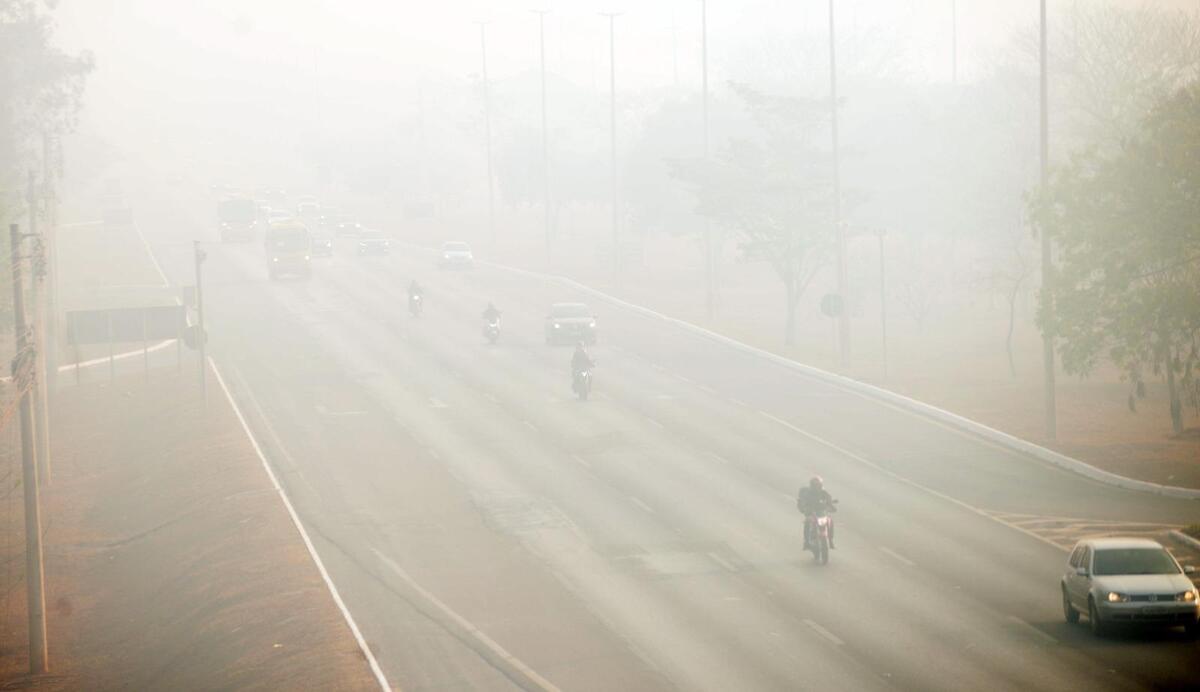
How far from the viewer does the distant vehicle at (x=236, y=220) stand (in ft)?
318

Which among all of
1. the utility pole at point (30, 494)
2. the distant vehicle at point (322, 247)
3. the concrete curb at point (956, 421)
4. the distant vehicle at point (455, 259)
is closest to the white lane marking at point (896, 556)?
the concrete curb at point (956, 421)

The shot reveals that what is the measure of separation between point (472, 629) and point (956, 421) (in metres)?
22.7

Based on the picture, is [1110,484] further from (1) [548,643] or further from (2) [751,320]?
(2) [751,320]

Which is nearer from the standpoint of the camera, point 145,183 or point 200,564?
point 200,564

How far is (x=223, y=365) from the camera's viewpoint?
186ft

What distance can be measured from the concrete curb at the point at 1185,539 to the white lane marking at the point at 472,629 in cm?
1362

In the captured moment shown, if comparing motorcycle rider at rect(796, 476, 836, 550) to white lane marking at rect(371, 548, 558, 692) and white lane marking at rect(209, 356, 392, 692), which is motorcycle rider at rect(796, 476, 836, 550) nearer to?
white lane marking at rect(371, 548, 558, 692)

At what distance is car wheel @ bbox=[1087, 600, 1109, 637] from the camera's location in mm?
22469

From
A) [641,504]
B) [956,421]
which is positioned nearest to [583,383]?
[956,421]

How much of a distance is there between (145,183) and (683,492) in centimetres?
13517

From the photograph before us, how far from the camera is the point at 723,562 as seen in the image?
28.9m

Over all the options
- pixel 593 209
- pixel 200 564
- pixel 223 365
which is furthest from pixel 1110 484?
pixel 593 209

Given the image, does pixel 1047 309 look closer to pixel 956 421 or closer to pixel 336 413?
pixel 956 421

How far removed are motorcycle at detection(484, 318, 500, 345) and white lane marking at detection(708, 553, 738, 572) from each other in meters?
31.4
